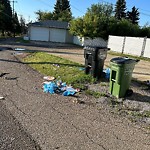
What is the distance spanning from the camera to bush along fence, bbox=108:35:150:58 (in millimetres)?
20566

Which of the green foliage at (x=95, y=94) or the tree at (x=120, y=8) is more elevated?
the tree at (x=120, y=8)

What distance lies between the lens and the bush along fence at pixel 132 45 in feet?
67.5

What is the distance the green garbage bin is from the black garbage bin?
66.8 inches

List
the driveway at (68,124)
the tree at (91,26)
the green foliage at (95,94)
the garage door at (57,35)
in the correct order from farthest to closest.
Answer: the garage door at (57,35)
the tree at (91,26)
the green foliage at (95,94)
the driveway at (68,124)

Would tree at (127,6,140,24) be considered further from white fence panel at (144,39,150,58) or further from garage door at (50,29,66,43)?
white fence panel at (144,39,150,58)

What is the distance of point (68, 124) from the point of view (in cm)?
497

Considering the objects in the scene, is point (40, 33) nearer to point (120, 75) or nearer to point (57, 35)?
Result: point (57, 35)

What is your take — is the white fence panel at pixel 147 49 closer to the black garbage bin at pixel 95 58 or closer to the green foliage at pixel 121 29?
the green foliage at pixel 121 29

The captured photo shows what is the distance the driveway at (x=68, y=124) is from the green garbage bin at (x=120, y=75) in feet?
2.63

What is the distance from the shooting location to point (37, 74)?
10.2 metres

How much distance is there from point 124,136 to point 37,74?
20.8 feet

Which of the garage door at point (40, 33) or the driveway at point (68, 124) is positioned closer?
the driveway at point (68, 124)

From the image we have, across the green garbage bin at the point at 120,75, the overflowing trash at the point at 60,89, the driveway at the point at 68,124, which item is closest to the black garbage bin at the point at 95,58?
the overflowing trash at the point at 60,89

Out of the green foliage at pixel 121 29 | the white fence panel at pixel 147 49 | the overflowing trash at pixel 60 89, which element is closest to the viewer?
the overflowing trash at pixel 60 89
